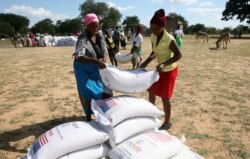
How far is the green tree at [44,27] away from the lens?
73125 mm

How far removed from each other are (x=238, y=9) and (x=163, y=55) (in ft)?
157

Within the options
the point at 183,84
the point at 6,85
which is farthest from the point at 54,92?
the point at 183,84

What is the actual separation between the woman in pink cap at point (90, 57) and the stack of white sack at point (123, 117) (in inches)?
27.4

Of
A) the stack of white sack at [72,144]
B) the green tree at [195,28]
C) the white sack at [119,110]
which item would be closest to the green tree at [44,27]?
the green tree at [195,28]

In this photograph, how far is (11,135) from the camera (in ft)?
15.7

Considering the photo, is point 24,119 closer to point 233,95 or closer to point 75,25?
point 233,95

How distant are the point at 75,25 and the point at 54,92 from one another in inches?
2724

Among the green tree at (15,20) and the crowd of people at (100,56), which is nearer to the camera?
the crowd of people at (100,56)

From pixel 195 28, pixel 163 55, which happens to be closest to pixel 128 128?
pixel 163 55

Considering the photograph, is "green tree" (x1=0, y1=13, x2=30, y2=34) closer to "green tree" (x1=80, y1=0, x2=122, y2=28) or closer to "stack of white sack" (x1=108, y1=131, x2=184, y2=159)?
"green tree" (x1=80, y1=0, x2=122, y2=28)

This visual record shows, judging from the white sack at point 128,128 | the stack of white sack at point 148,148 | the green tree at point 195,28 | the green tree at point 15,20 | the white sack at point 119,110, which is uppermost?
the green tree at point 15,20

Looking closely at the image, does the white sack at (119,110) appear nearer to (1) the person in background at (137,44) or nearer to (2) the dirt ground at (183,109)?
(2) the dirt ground at (183,109)

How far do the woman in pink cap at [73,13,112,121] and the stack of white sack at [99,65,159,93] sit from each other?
44cm

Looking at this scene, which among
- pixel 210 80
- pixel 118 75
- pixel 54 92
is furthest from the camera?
pixel 210 80
